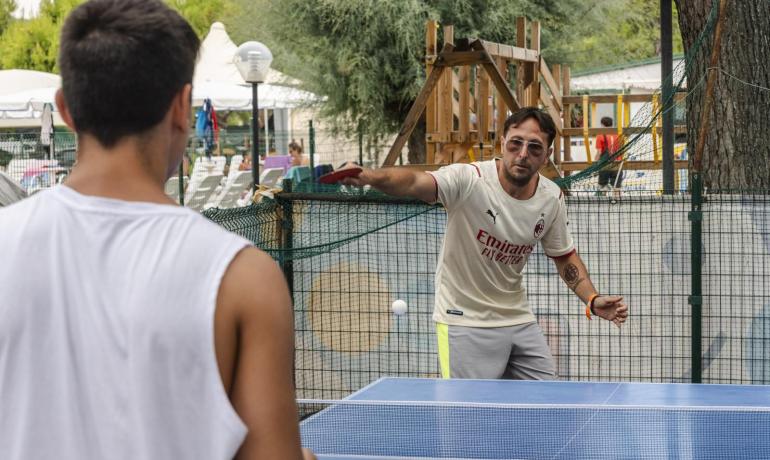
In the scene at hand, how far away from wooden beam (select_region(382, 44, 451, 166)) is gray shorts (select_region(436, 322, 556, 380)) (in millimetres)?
5010

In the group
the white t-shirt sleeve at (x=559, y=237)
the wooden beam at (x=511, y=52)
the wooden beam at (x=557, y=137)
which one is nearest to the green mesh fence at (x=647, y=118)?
the white t-shirt sleeve at (x=559, y=237)

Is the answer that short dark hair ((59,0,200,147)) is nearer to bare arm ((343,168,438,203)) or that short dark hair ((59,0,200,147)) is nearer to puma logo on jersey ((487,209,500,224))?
bare arm ((343,168,438,203))

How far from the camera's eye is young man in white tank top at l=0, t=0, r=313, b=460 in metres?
1.68

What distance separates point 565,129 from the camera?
54.7ft

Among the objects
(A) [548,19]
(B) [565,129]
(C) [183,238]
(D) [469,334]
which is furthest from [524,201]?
(A) [548,19]

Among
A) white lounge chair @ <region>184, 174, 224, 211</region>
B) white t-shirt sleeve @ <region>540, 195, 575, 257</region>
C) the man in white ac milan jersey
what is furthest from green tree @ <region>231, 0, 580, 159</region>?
the man in white ac milan jersey

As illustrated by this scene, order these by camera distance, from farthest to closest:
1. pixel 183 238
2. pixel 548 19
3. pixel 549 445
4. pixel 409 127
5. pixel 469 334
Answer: pixel 548 19
pixel 409 127
pixel 469 334
pixel 549 445
pixel 183 238

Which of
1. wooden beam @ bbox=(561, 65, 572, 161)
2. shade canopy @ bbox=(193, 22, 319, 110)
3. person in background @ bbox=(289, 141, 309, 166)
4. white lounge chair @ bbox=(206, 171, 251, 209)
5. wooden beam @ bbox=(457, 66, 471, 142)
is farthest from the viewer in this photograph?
person in background @ bbox=(289, 141, 309, 166)

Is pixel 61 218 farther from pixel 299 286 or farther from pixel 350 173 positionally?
pixel 299 286

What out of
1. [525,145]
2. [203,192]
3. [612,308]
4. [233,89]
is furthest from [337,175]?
[233,89]

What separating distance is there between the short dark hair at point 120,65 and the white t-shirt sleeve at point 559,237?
438cm

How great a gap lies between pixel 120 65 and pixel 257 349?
18.9 inches

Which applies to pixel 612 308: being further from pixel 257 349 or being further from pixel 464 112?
pixel 464 112

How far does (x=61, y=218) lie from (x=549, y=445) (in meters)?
2.89
